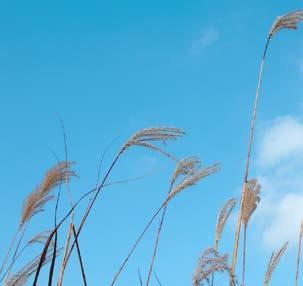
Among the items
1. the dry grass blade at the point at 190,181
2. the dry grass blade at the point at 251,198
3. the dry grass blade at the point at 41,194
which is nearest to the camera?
the dry grass blade at the point at 190,181

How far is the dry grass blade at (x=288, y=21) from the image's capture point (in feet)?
15.0

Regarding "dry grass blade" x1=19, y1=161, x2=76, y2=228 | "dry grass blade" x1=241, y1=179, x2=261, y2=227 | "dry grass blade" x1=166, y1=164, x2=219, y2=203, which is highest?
"dry grass blade" x1=241, y1=179, x2=261, y2=227

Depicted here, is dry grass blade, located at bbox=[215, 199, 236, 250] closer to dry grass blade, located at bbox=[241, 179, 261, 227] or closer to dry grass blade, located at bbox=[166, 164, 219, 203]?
dry grass blade, located at bbox=[241, 179, 261, 227]

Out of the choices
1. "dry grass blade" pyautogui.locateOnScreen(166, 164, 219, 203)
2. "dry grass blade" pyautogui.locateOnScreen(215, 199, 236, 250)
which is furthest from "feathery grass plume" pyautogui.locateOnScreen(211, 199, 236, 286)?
"dry grass blade" pyautogui.locateOnScreen(166, 164, 219, 203)

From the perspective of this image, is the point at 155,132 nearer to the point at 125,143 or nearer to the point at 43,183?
the point at 125,143

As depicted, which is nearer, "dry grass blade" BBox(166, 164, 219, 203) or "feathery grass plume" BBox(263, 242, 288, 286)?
"dry grass blade" BBox(166, 164, 219, 203)

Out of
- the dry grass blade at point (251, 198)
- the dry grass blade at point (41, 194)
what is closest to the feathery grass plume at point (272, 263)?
the dry grass blade at point (251, 198)

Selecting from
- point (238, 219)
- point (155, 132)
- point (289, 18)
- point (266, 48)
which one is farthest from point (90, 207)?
point (289, 18)

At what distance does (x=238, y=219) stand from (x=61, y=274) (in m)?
1.83

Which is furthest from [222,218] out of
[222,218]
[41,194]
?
[41,194]

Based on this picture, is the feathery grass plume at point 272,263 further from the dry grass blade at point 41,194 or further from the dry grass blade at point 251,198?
the dry grass blade at point 41,194

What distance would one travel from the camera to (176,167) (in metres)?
4.32

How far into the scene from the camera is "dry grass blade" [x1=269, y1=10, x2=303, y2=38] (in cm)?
459

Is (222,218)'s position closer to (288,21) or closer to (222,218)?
(222,218)
